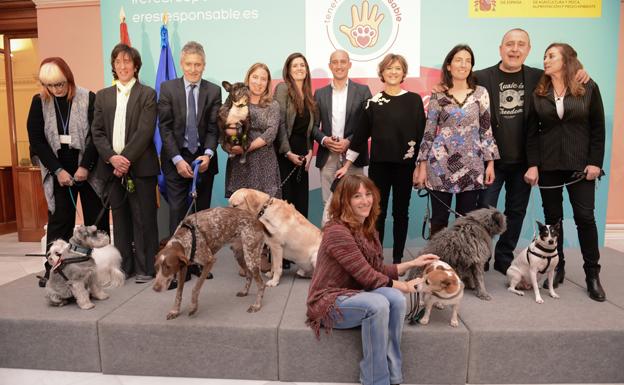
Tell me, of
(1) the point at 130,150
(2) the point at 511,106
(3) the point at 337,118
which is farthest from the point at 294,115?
(2) the point at 511,106


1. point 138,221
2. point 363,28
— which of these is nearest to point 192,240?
point 138,221

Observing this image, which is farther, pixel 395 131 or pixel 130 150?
pixel 395 131

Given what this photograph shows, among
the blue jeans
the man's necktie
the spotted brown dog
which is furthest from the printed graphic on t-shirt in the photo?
the man's necktie

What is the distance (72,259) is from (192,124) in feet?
4.03

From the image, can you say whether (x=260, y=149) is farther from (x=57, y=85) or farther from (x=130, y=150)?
(x=57, y=85)

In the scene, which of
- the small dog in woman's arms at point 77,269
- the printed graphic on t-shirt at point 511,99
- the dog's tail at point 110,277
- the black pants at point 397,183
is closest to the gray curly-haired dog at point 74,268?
the small dog in woman's arms at point 77,269

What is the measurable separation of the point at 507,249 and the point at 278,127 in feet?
6.72

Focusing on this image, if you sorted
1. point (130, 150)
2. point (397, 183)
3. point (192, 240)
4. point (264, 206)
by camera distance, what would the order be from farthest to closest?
point (397, 183)
point (130, 150)
point (264, 206)
point (192, 240)

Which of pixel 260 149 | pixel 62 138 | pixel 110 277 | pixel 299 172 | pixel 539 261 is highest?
pixel 62 138

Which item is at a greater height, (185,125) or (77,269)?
(185,125)

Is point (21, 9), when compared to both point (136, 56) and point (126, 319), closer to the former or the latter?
point (136, 56)

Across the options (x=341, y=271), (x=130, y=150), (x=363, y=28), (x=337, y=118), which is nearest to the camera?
(x=341, y=271)

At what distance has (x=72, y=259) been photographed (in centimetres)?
257

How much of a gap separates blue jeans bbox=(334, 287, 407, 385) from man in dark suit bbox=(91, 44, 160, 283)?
5.65ft
